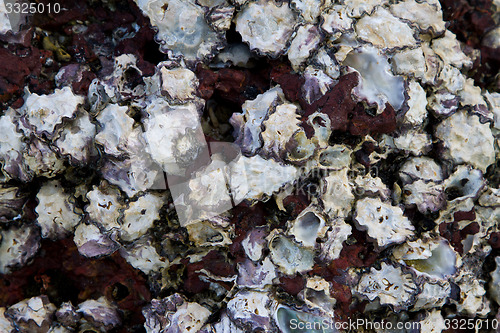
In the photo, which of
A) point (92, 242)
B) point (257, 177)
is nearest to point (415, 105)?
point (257, 177)

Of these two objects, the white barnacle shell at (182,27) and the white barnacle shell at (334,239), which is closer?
the white barnacle shell at (334,239)

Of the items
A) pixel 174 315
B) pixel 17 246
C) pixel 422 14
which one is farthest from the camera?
pixel 422 14

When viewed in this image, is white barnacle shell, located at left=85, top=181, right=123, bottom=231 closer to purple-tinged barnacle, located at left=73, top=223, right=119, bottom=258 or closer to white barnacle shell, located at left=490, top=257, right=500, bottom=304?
purple-tinged barnacle, located at left=73, top=223, right=119, bottom=258

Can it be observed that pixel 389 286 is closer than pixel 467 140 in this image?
Yes

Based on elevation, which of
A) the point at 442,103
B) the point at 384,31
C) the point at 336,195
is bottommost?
the point at 336,195

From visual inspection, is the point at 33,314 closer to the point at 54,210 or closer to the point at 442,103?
the point at 54,210

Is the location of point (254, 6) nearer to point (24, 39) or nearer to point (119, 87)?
point (119, 87)

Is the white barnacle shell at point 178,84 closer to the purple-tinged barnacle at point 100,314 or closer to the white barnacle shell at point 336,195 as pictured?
the white barnacle shell at point 336,195

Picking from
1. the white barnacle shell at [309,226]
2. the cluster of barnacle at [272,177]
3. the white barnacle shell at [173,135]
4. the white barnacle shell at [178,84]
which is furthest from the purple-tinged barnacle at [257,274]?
the white barnacle shell at [178,84]
